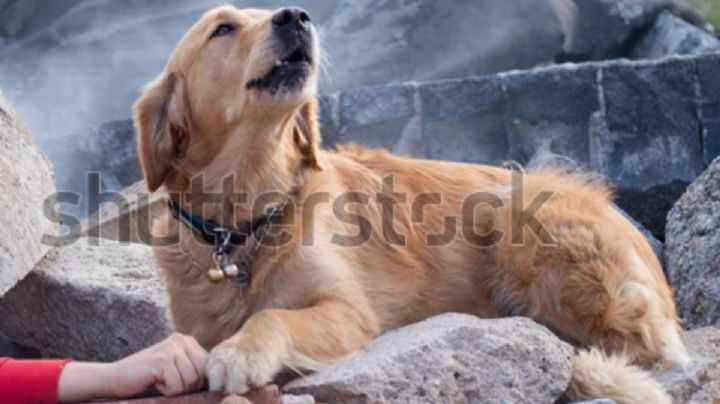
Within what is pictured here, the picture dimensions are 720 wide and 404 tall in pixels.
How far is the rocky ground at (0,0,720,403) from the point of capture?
4.14 metres

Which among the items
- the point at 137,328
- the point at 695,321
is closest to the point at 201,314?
the point at 137,328

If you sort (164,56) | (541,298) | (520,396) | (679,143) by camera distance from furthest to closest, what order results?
(164,56)
(679,143)
(541,298)
(520,396)

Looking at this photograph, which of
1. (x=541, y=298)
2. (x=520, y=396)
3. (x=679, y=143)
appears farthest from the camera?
(x=679, y=143)

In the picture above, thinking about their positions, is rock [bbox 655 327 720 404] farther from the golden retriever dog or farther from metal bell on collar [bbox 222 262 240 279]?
metal bell on collar [bbox 222 262 240 279]

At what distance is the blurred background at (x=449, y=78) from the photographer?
7.82m

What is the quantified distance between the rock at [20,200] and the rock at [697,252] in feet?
9.33

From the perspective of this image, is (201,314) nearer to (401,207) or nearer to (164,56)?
(401,207)

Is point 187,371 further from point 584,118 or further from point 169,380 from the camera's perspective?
point 584,118

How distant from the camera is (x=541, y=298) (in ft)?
16.7

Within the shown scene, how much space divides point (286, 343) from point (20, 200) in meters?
1.83

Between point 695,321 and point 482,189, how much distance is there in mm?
1110

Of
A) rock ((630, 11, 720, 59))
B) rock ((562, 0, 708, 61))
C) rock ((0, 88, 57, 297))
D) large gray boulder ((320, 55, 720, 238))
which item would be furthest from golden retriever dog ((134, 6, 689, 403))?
rock ((562, 0, 708, 61))

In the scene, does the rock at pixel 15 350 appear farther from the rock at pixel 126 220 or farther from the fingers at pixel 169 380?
the fingers at pixel 169 380

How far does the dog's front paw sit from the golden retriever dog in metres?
0.24
